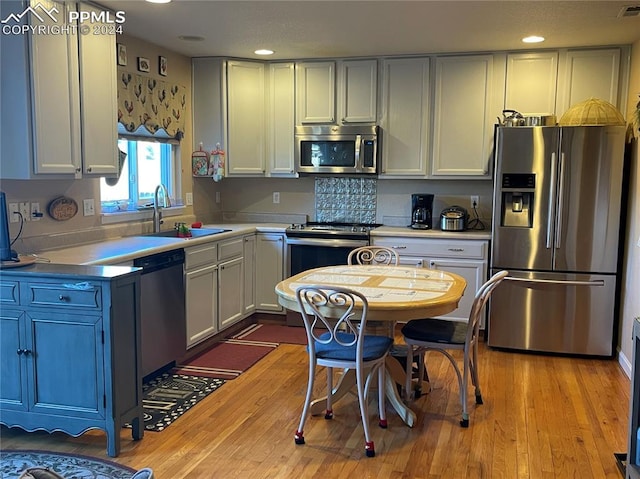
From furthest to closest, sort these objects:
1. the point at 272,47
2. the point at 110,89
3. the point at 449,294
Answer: the point at 272,47 → the point at 110,89 → the point at 449,294

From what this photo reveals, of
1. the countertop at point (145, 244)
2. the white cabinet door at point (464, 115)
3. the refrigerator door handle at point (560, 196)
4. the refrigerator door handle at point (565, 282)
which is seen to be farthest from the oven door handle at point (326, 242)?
the refrigerator door handle at point (560, 196)

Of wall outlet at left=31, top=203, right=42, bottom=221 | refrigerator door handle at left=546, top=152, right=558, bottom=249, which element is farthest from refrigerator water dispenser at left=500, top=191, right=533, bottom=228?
wall outlet at left=31, top=203, right=42, bottom=221

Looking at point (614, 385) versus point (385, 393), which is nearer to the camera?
point (385, 393)

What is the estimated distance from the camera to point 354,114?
513 cm

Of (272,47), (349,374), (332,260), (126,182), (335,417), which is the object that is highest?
(272,47)

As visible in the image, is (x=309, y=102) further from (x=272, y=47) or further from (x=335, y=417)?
(x=335, y=417)

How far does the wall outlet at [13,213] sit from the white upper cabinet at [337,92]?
8.56 feet

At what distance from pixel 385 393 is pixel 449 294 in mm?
698

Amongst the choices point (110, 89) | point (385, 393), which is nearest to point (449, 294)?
point (385, 393)

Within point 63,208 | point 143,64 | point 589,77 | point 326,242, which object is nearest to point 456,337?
point 326,242

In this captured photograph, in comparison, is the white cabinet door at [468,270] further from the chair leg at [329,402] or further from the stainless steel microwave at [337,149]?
the chair leg at [329,402]

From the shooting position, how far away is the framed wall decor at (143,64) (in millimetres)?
4404

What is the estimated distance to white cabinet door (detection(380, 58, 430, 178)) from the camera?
4.96 m

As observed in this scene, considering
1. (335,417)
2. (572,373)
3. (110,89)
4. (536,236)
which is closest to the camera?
(335,417)
